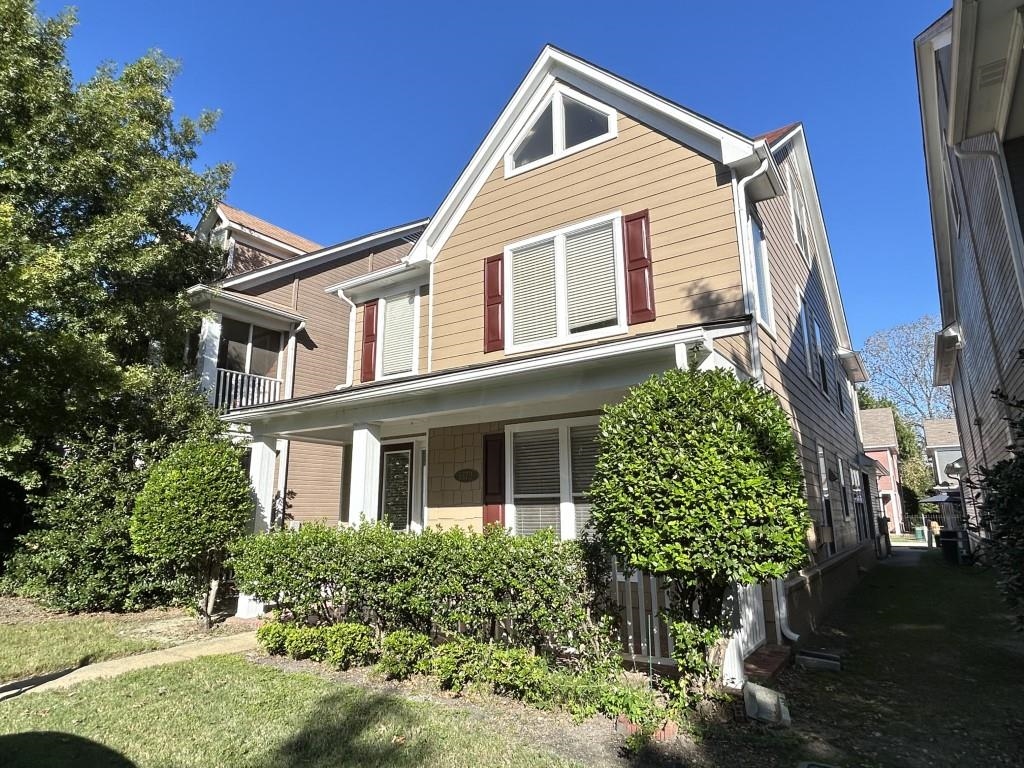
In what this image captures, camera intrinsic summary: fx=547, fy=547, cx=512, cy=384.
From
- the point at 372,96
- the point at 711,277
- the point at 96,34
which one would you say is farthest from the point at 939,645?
the point at 96,34

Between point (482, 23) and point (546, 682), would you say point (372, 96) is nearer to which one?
point (482, 23)

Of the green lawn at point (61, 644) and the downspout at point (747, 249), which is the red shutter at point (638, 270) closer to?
the downspout at point (747, 249)

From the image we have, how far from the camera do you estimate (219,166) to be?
13.4m

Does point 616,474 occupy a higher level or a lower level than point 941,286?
lower

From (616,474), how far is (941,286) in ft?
49.8

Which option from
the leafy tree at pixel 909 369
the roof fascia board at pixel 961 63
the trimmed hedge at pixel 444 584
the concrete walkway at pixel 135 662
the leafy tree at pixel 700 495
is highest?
Answer: the leafy tree at pixel 909 369

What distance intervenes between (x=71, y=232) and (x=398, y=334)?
21.9ft

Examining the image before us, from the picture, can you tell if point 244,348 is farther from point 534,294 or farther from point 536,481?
point 536,481

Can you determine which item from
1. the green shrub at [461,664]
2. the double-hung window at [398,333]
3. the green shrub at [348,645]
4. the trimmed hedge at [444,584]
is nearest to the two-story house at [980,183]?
the trimmed hedge at [444,584]

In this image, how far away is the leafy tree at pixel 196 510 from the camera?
306 inches

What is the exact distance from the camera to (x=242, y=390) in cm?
1312

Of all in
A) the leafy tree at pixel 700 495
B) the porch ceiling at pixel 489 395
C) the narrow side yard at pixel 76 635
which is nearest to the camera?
the leafy tree at pixel 700 495

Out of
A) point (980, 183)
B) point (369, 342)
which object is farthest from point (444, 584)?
point (980, 183)

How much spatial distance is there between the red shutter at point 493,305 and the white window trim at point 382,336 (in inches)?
65.3
